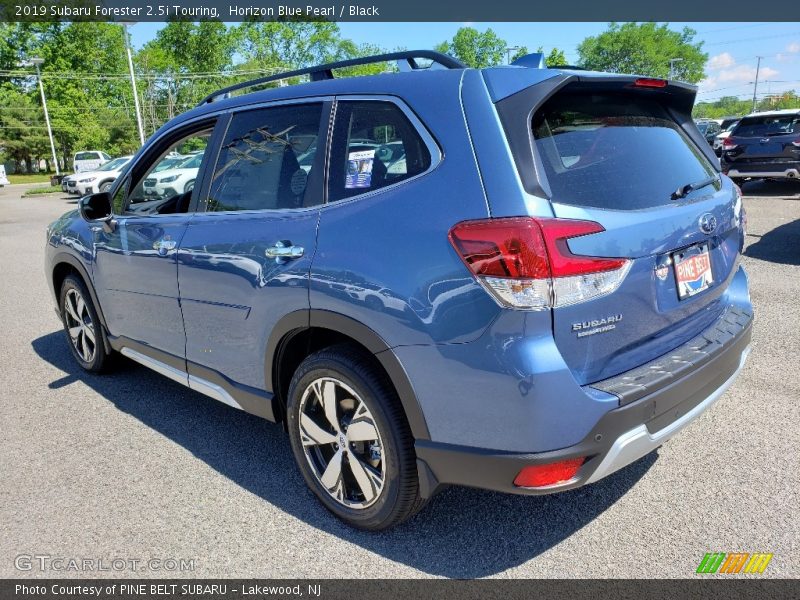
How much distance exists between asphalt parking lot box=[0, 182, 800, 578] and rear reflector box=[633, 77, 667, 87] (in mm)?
1819

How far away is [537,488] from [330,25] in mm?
86386

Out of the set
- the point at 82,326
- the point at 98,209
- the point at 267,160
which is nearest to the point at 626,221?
the point at 267,160

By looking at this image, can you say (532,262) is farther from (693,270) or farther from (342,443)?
(342,443)

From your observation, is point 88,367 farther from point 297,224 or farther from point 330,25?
point 330,25

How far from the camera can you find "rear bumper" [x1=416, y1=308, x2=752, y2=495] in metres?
2.12

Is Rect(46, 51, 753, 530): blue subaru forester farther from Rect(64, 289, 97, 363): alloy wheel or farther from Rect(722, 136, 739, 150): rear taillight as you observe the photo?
Rect(722, 136, 739, 150): rear taillight

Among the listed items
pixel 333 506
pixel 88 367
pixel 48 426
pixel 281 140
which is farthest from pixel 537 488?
pixel 88 367

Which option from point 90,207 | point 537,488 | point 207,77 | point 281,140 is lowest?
point 537,488

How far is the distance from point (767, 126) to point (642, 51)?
9605 centimetres

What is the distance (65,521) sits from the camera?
288 cm

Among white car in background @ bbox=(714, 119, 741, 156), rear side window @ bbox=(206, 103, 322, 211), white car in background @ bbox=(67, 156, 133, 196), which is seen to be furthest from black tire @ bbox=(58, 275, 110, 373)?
white car in background @ bbox=(67, 156, 133, 196)

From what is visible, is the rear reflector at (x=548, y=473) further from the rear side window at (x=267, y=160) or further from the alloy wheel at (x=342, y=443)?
the rear side window at (x=267, y=160)

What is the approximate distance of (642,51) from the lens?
97.6 metres
